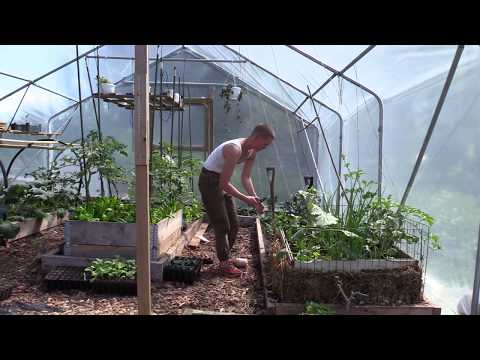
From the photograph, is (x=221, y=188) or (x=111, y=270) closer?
(x=111, y=270)

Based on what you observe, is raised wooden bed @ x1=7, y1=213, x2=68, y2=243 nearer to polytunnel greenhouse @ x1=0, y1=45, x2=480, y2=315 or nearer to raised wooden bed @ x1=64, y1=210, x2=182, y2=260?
polytunnel greenhouse @ x1=0, y1=45, x2=480, y2=315

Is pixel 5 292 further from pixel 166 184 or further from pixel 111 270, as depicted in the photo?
pixel 166 184

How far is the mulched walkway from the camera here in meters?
2.96

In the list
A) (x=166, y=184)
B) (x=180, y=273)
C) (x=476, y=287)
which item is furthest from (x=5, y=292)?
(x=476, y=287)

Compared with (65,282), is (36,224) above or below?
above

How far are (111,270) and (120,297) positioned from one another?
0.90 feet

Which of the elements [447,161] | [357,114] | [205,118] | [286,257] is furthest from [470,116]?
[205,118]

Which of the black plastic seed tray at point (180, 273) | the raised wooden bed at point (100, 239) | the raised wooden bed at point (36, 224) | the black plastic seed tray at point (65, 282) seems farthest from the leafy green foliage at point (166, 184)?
the black plastic seed tray at point (65, 282)

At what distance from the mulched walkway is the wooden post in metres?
1.08

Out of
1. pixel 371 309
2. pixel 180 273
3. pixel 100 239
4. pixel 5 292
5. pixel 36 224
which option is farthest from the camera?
pixel 36 224

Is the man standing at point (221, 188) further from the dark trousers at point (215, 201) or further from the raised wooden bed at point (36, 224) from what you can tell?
the raised wooden bed at point (36, 224)

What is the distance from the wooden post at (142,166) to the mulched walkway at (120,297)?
108cm

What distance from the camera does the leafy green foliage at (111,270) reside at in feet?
10.8

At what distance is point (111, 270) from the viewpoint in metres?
3.37
